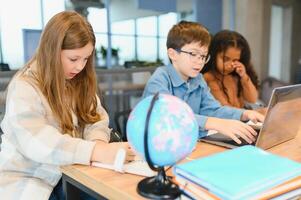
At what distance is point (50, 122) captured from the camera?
42.1 inches

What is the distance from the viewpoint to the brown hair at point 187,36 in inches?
57.0

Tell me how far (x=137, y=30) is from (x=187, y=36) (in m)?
2.51

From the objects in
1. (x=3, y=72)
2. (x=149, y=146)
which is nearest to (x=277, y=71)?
(x=3, y=72)

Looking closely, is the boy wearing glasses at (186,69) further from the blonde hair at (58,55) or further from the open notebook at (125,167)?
the open notebook at (125,167)

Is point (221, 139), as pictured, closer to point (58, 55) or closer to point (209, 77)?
point (58, 55)

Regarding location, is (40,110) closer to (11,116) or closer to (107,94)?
(11,116)

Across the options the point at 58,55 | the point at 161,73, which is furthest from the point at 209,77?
the point at 58,55

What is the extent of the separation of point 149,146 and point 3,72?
2035 millimetres

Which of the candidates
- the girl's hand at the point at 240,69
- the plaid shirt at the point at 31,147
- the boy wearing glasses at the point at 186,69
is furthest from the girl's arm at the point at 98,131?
the girl's hand at the point at 240,69

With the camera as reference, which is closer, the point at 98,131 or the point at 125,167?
the point at 125,167

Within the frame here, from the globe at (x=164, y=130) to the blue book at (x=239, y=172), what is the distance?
0.06 m

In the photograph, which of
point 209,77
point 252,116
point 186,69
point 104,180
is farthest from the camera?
point 209,77

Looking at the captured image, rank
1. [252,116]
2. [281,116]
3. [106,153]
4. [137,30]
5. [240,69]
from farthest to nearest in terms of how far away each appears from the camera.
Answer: [137,30]
[240,69]
[252,116]
[281,116]
[106,153]

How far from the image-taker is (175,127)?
0.67 m
